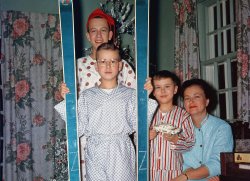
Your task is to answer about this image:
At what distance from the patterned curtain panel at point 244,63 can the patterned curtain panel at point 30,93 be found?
6.55 feet

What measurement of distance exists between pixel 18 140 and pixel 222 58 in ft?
8.28

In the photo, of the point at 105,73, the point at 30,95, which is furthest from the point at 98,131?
the point at 30,95

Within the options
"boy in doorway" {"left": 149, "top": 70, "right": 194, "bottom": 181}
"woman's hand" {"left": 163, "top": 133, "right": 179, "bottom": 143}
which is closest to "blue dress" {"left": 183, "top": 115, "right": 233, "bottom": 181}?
"boy in doorway" {"left": 149, "top": 70, "right": 194, "bottom": 181}

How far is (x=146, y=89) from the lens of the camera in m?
1.85

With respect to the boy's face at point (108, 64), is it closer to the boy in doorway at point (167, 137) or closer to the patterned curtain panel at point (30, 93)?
the boy in doorway at point (167, 137)

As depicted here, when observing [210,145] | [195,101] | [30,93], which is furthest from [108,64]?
[30,93]

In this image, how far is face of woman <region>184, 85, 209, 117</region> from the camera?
2.19 m

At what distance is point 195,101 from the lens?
2.20 meters

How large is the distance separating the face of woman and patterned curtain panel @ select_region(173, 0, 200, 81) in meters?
1.56

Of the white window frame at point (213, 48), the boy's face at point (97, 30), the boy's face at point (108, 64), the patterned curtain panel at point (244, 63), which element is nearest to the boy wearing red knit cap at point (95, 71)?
the boy's face at point (97, 30)

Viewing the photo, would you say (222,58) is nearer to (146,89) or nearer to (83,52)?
(83,52)

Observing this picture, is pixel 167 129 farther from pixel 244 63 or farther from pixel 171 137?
pixel 244 63

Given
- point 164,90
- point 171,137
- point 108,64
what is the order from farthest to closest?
point 164,90 → point 171,137 → point 108,64

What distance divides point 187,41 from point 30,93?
1.93 m
